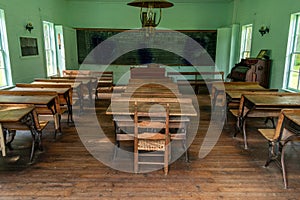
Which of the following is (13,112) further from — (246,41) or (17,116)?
(246,41)

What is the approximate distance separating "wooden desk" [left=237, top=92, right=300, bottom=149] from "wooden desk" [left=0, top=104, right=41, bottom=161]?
2.60 meters

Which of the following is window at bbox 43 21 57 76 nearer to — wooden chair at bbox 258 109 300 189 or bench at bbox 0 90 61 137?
bench at bbox 0 90 61 137

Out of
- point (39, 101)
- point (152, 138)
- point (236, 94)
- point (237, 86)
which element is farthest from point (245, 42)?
point (39, 101)

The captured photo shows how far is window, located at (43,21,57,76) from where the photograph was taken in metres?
6.35

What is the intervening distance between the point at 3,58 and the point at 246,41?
6.16 meters

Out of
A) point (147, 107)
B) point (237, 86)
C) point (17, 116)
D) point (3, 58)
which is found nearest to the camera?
point (17, 116)

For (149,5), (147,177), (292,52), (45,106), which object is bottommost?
(147,177)

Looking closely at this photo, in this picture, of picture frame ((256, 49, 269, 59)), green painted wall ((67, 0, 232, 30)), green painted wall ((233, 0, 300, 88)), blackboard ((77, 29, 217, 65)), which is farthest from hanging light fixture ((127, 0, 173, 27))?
green painted wall ((67, 0, 232, 30))

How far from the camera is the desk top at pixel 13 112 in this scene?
2.33m

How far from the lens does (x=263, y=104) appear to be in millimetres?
2826

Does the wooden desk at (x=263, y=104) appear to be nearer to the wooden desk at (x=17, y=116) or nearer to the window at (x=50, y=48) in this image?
the wooden desk at (x=17, y=116)

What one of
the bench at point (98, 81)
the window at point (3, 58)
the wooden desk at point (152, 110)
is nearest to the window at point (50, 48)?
the bench at point (98, 81)

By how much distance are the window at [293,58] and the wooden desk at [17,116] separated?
14.9ft

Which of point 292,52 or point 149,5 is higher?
point 149,5
